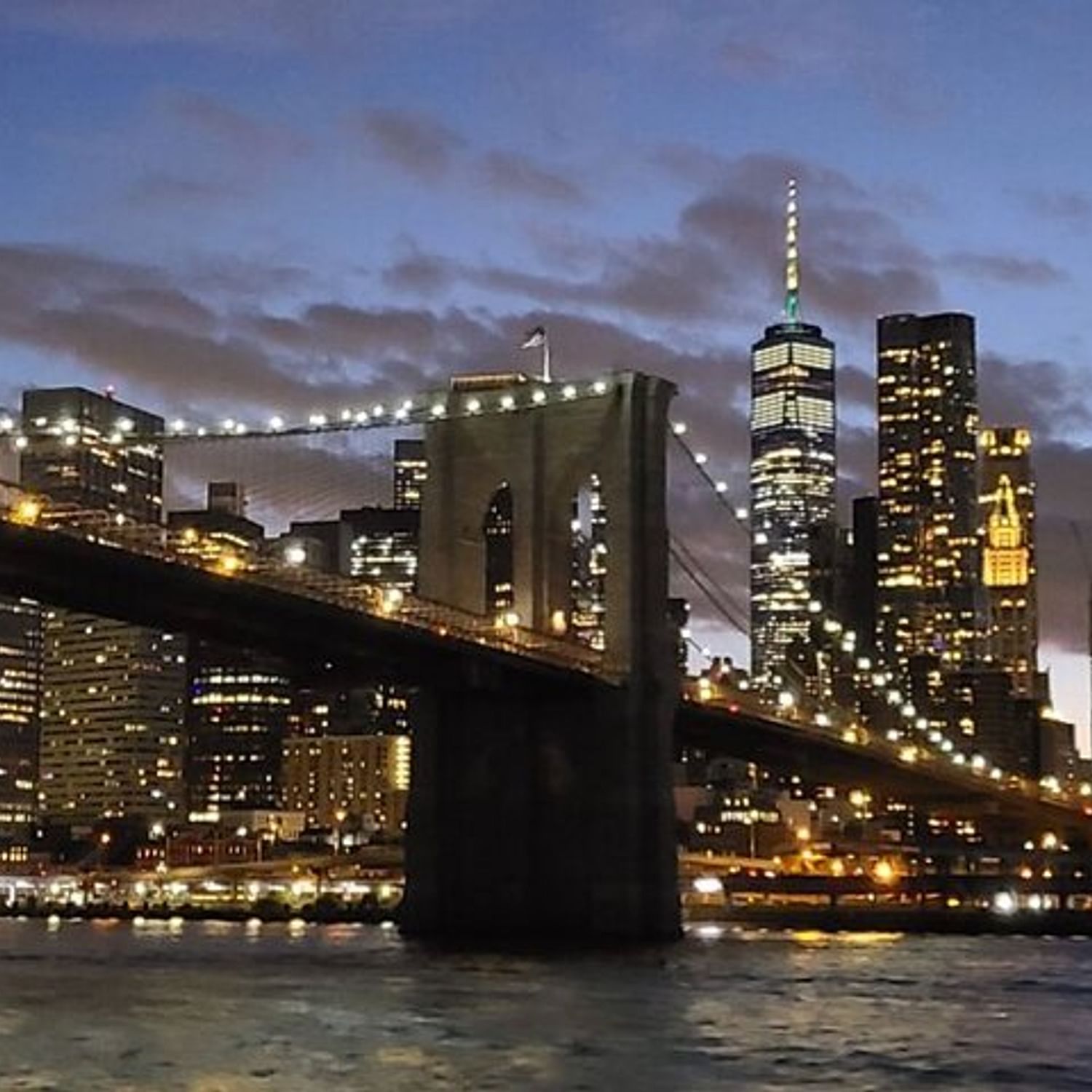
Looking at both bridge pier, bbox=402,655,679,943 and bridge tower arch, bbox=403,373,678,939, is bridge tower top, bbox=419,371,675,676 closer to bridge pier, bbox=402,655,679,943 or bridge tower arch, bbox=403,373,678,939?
bridge tower arch, bbox=403,373,678,939

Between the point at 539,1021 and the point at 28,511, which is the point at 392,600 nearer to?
the point at 28,511

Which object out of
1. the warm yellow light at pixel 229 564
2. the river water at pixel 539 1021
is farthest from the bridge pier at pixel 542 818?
the warm yellow light at pixel 229 564

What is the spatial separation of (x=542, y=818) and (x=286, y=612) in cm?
1202

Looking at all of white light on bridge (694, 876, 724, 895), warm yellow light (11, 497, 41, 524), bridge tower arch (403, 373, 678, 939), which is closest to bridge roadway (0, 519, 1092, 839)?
warm yellow light (11, 497, 41, 524)

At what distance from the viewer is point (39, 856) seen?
198m

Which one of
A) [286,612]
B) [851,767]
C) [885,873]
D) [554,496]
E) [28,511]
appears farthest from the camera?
[885,873]

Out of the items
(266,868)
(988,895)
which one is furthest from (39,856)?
(988,895)

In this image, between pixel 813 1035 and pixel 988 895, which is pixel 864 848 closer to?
pixel 988 895

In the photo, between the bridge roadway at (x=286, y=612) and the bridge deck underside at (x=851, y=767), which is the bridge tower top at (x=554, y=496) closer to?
the bridge roadway at (x=286, y=612)

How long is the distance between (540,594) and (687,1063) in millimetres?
38493

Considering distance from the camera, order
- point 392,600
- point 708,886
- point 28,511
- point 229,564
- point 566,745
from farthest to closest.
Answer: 1. point 708,886
2. point 566,745
3. point 392,600
4. point 229,564
5. point 28,511

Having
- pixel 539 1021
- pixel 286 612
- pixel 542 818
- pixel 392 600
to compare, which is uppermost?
pixel 392 600

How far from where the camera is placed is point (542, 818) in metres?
72.9

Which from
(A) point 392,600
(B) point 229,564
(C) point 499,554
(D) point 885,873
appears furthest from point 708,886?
(B) point 229,564
